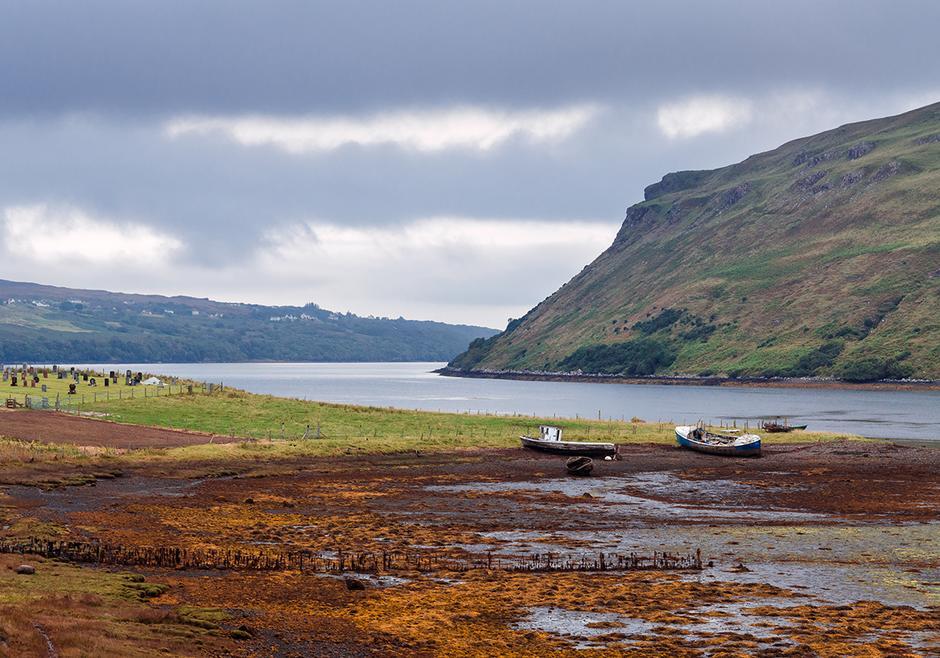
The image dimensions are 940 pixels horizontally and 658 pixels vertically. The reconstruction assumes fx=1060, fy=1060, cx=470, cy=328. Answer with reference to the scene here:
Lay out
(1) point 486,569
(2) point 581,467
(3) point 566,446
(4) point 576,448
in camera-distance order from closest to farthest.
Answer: (1) point 486,569
(2) point 581,467
(4) point 576,448
(3) point 566,446

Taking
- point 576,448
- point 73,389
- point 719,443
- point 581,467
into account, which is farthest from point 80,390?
point 719,443

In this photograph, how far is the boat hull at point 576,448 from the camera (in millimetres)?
81812

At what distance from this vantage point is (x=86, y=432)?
77.1 metres

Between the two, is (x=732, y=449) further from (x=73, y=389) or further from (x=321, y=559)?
(x=73, y=389)

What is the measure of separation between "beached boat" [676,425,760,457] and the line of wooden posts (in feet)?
157

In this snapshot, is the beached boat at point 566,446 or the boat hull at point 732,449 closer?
the beached boat at point 566,446

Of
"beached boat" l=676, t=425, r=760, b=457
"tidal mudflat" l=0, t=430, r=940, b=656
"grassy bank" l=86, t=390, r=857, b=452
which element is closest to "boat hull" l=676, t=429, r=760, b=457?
"beached boat" l=676, t=425, r=760, b=457

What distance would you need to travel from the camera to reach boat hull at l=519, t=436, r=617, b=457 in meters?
81.8

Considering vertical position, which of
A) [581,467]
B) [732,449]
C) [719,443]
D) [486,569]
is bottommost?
[486,569]

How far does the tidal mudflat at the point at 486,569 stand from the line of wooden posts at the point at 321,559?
797 millimetres

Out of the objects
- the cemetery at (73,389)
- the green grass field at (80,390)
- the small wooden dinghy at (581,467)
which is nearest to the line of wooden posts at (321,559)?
the small wooden dinghy at (581,467)

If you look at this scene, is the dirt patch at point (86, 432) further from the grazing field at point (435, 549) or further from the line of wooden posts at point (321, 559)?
the line of wooden posts at point (321, 559)

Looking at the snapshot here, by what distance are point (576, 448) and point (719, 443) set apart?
13.9 m

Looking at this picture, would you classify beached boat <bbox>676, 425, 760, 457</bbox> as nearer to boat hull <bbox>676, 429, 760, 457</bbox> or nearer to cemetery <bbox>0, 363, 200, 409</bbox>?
boat hull <bbox>676, 429, 760, 457</bbox>
